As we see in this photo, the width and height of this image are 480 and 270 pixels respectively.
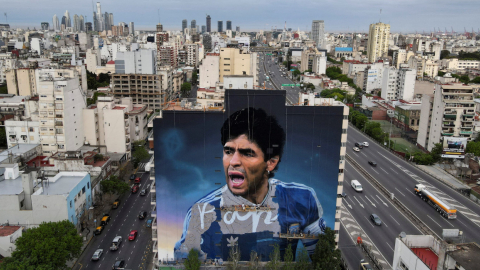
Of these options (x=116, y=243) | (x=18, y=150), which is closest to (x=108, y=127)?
(x=18, y=150)

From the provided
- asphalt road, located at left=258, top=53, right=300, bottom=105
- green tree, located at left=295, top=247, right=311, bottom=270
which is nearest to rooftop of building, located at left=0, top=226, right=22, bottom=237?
green tree, located at left=295, top=247, right=311, bottom=270

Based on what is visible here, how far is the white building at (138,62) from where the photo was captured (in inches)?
2293

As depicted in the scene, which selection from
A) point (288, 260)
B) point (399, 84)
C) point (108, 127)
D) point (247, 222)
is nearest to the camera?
point (288, 260)

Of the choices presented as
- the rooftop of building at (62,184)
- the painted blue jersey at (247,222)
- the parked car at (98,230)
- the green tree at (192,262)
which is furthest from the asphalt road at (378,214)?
the rooftop of building at (62,184)

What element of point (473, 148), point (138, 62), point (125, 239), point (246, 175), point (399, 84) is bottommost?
point (125, 239)

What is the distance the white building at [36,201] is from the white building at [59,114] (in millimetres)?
8660

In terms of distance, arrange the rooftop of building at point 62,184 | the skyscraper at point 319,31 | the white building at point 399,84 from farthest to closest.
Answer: the skyscraper at point 319,31, the white building at point 399,84, the rooftop of building at point 62,184

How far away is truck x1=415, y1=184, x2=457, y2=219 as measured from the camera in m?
28.3

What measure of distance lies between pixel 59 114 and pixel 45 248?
16848 mm

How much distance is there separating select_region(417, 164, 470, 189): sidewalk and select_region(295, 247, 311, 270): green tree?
64.4 feet

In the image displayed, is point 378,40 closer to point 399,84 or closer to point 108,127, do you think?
point 399,84

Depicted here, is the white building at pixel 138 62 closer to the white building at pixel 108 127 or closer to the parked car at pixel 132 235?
the white building at pixel 108 127

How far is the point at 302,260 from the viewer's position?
20.3 metres

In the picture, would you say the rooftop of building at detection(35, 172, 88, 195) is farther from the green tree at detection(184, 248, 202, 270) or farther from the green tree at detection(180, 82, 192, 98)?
the green tree at detection(180, 82, 192, 98)
